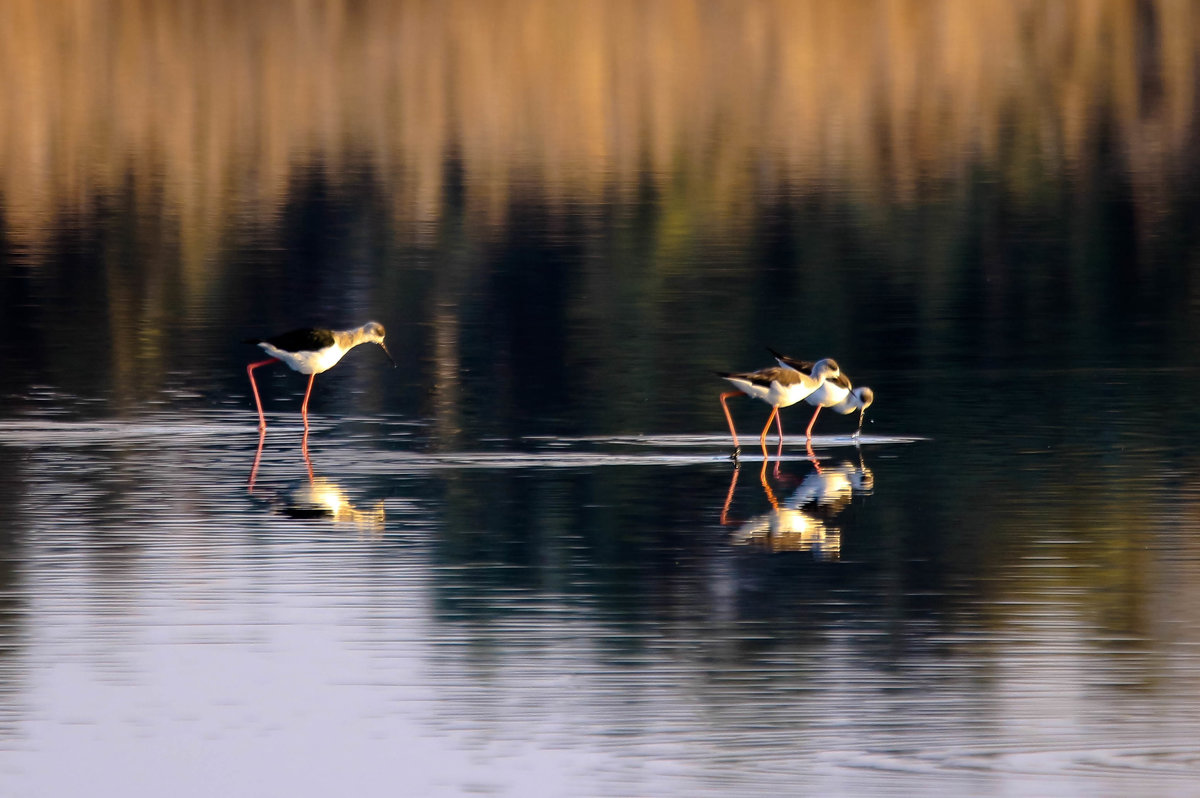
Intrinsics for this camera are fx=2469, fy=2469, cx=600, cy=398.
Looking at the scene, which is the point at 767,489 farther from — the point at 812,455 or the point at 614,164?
the point at 614,164

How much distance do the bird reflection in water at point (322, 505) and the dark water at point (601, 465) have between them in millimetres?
47

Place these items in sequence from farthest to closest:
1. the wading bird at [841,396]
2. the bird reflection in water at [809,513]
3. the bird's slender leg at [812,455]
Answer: the wading bird at [841,396]
the bird's slender leg at [812,455]
the bird reflection in water at [809,513]

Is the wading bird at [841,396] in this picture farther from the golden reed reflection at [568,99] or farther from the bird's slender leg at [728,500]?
the golden reed reflection at [568,99]

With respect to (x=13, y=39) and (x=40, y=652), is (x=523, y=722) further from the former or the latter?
(x=13, y=39)

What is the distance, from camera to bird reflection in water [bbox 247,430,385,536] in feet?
45.4

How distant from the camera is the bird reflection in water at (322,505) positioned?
13.8 m

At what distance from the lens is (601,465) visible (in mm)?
15750

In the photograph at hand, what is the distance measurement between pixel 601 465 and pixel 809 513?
196cm

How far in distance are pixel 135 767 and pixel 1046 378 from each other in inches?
469

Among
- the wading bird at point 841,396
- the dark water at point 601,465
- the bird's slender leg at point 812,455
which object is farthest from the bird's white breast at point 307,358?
the bird's slender leg at point 812,455

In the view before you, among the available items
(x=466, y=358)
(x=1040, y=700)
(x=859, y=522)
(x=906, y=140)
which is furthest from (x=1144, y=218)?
(x=1040, y=700)

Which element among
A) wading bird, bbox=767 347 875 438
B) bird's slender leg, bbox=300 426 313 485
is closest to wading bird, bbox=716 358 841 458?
wading bird, bbox=767 347 875 438

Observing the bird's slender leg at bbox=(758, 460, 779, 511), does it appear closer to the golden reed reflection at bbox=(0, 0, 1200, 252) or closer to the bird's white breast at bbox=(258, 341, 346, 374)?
the bird's white breast at bbox=(258, 341, 346, 374)

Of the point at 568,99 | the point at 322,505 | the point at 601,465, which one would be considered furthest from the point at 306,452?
the point at 568,99
